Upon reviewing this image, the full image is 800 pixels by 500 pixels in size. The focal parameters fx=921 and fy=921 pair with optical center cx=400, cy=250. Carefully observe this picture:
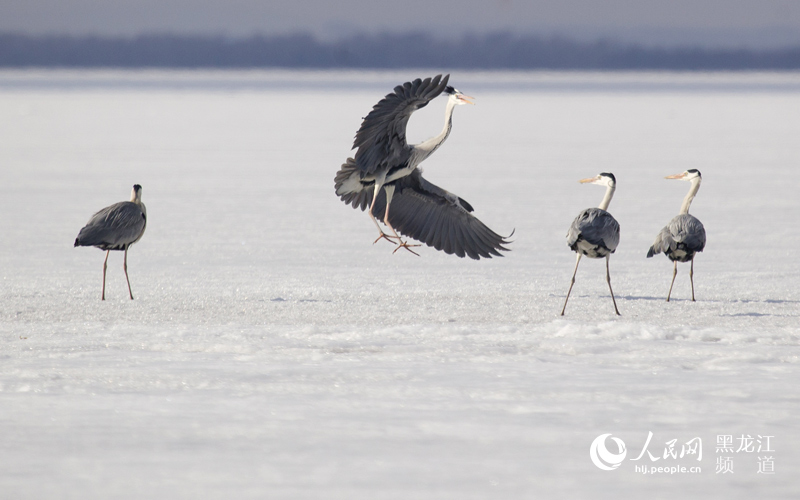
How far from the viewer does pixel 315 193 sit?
530 inches

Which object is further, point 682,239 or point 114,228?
point 114,228

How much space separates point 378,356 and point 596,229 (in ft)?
5.92

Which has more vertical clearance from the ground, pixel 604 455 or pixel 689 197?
pixel 689 197

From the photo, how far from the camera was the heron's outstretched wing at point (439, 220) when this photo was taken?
24.9 ft

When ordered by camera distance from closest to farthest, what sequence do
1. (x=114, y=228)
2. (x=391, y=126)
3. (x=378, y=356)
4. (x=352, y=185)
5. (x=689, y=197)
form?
(x=378, y=356) < (x=114, y=228) < (x=391, y=126) < (x=689, y=197) < (x=352, y=185)

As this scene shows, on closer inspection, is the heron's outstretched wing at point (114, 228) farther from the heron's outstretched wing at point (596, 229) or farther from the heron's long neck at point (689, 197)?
the heron's long neck at point (689, 197)

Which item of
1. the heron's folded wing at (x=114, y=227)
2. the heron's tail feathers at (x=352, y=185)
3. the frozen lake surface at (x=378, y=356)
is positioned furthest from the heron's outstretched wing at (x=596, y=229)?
the heron's folded wing at (x=114, y=227)

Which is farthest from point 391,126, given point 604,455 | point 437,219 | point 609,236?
point 604,455

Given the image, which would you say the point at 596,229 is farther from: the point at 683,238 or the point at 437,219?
the point at 437,219

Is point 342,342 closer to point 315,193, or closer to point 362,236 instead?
point 362,236

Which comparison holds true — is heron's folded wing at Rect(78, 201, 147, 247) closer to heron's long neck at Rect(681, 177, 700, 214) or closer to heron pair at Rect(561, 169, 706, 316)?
heron pair at Rect(561, 169, 706, 316)

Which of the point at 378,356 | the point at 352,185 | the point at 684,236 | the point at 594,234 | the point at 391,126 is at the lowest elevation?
the point at 378,356

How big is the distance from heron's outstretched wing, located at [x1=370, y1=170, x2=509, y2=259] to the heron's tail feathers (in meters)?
0.22

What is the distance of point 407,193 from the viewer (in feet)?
25.4
